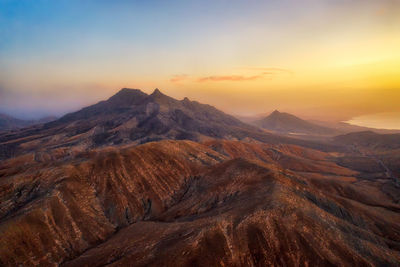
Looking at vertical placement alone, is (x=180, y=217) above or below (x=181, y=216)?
above

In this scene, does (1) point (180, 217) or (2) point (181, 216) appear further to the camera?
(2) point (181, 216)

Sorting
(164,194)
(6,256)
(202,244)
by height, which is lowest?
(164,194)

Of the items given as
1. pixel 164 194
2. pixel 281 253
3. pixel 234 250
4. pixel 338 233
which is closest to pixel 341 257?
pixel 338 233

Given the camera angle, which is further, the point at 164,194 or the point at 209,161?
the point at 209,161

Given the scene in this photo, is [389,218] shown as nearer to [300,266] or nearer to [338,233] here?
[338,233]

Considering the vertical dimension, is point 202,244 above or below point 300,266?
above

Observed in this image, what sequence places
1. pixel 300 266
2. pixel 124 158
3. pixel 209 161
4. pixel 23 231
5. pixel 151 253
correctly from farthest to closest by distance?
pixel 209 161
pixel 124 158
pixel 23 231
pixel 151 253
pixel 300 266

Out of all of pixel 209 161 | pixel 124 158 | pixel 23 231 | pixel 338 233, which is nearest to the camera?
pixel 338 233

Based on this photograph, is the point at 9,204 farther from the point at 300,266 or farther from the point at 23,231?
the point at 300,266
